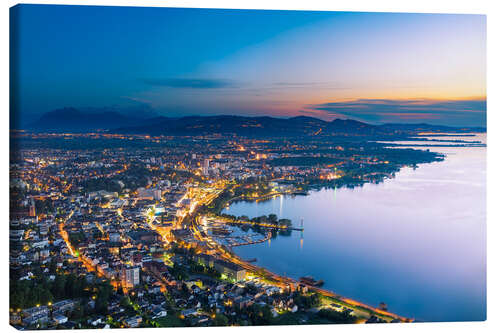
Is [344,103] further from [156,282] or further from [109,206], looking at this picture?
[109,206]

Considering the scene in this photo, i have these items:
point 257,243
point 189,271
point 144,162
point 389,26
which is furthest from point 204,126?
point 389,26

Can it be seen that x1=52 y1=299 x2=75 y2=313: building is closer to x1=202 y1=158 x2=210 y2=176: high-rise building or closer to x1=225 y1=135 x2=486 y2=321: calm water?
x1=225 y1=135 x2=486 y2=321: calm water

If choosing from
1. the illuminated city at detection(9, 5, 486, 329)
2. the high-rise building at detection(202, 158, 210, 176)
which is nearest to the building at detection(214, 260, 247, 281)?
the illuminated city at detection(9, 5, 486, 329)

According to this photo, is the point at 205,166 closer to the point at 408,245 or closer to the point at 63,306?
the point at 408,245

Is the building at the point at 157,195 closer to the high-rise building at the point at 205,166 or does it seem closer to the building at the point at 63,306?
the high-rise building at the point at 205,166

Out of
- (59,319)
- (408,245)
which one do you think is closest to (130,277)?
(59,319)

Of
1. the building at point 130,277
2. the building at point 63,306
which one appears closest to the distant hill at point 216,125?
the building at point 130,277
